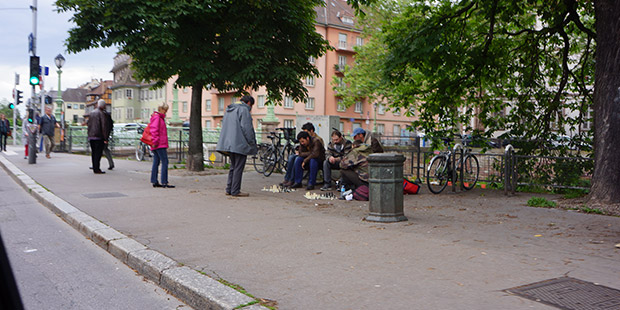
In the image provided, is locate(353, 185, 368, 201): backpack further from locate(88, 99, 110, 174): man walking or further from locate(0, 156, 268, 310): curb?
locate(88, 99, 110, 174): man walking

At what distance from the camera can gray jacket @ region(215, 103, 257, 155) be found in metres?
10.1

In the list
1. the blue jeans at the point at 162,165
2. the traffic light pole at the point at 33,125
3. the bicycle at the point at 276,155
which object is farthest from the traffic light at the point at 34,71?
the bicycle at the point at 276,155

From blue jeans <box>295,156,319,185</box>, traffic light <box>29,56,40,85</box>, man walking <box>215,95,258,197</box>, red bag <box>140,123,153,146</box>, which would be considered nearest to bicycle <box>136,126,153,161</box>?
traffic light <box>29,56,40,85</box>

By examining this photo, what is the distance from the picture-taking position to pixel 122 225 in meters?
6.83

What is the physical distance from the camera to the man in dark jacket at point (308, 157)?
11766 millimetres

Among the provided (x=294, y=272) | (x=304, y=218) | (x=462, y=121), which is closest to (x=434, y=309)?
(x=294, y=272)

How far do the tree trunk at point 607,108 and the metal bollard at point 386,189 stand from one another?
3774 mm

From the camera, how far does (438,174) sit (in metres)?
11.6

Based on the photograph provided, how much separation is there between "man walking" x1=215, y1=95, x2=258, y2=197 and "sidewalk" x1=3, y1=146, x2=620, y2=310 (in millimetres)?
566

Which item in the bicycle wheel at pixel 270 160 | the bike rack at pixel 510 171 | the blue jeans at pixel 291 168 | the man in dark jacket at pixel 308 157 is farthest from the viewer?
the bicycle wheel at pixel 270 160

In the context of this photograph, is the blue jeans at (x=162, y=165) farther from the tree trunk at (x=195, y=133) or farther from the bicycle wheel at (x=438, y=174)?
the bicycle wheel at (x=438, y=174)

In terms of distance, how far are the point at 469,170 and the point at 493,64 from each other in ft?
9.33

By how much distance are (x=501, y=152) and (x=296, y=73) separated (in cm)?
550

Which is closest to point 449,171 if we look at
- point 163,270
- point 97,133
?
point 163,270
